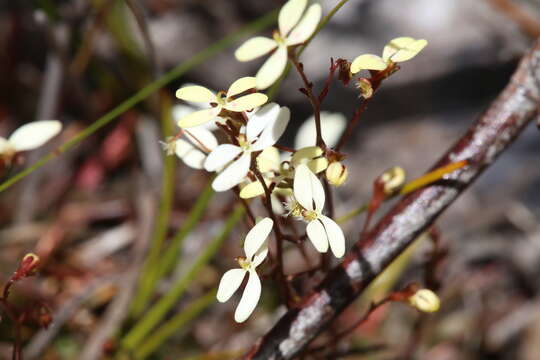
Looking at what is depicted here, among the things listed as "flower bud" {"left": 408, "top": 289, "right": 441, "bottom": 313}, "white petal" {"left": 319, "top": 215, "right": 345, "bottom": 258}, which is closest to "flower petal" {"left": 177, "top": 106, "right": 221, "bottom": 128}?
"white petal" {"left": 319, "top": 215, "right": 345, "bottom": 258}

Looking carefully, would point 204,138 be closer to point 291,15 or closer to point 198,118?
point 198,118

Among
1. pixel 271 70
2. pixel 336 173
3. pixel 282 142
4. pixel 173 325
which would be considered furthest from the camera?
pixel 282 142

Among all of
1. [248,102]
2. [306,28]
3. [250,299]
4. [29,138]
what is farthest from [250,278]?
[29,138]

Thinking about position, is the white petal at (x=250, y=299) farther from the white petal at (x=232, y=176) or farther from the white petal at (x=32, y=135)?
the white petal at (x=32, y=135)

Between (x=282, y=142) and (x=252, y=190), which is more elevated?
(x=252, y=190)

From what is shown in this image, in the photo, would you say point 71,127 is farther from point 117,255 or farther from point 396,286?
point 396,286

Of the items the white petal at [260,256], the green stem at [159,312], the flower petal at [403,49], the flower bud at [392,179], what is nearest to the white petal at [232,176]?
the white petal at [260,256]

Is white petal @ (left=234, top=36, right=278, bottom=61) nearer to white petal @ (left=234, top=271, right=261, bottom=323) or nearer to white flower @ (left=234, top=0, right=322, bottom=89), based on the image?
white flower @ (left=234, top=0, right=322, bottom=89)
